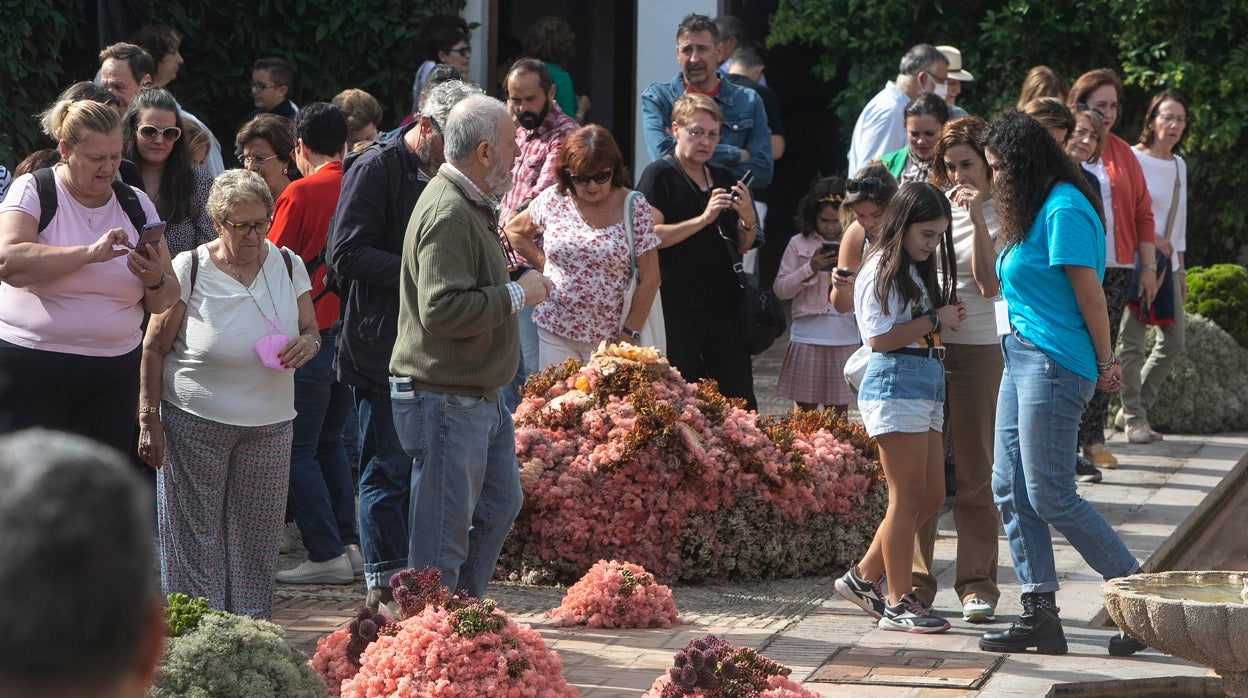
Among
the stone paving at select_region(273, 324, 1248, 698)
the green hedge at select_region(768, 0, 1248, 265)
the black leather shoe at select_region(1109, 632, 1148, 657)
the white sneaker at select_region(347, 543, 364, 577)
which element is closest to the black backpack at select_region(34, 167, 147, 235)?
the stone paving at select_region(273, 324, 1248, 698)

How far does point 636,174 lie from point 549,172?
4.51m

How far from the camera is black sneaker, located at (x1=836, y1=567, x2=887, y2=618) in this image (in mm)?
5879

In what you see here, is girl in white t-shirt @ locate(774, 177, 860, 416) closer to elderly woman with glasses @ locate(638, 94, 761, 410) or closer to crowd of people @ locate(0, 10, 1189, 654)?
elderly woman with glasses @ locate(638, 94, 761, 410)

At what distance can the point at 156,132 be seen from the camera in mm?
6293

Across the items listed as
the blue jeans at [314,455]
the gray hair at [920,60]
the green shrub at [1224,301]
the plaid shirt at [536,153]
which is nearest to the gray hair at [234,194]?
the blue jeans at [314,455]

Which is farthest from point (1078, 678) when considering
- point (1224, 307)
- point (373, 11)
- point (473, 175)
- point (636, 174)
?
point (373, 11)

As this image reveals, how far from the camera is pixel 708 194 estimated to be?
7.79 m

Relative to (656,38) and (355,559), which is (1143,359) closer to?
(656,38)

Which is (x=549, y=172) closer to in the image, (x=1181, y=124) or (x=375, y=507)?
(x=375, y=507)

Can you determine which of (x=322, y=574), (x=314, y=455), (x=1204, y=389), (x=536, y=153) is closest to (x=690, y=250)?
(x=536, y=153)

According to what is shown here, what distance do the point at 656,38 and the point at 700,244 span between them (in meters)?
5.05

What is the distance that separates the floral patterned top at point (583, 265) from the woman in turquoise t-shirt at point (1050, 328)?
6.82 ft

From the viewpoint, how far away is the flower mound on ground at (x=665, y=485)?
655 cm

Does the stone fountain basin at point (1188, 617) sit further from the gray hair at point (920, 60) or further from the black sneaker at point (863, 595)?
the gray hair at point (920, 60)
